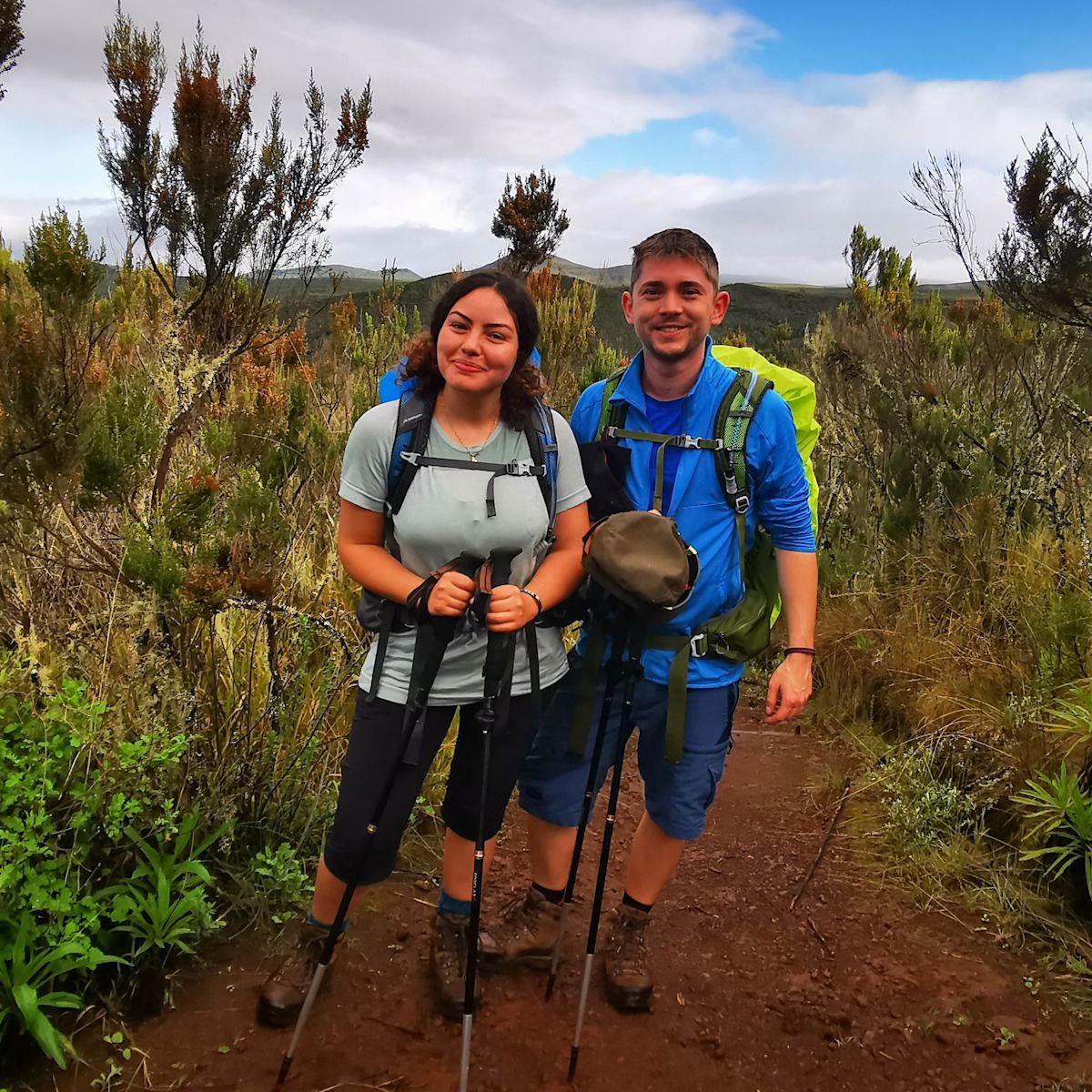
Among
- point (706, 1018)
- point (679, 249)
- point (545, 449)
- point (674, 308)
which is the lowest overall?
point (706, 1018)

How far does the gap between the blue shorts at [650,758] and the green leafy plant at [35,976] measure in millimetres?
1164

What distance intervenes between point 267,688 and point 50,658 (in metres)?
0.71

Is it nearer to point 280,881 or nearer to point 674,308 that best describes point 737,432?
point 674,308

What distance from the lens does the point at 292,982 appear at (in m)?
2.15

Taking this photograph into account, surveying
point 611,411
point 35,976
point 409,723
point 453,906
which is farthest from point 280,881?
point 611,411

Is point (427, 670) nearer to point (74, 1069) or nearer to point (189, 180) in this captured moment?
point (74, 1069)

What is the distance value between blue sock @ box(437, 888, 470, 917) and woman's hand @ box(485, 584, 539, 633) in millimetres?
973

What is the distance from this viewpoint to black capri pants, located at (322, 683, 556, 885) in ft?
6.53

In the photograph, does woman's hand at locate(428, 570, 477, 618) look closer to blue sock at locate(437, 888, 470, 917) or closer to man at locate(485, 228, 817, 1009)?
man at locate(485, 228, 817, 1009)

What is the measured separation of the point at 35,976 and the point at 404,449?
153cm

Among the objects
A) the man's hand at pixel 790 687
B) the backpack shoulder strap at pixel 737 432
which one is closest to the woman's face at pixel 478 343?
the backpack shoulder strap at pixel 737 432

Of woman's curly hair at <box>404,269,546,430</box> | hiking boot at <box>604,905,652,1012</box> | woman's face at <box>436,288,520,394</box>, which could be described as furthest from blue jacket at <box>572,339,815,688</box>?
hiking boot at <box>604,905,652,1012</box>

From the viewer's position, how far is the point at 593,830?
3.34m

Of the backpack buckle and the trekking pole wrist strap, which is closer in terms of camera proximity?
the trekking pole wrist strap
